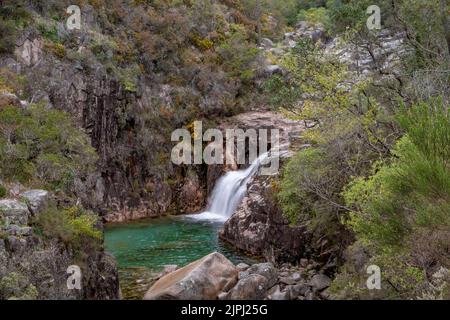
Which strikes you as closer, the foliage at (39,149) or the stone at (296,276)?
the foliage at (39,149)

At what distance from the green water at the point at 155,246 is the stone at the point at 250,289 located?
315 centimetres

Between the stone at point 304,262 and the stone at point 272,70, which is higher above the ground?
the stone at point 272,70

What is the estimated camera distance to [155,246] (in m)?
18.8

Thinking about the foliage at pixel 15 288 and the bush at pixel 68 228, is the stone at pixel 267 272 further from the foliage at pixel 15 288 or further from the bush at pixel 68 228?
the foliage at pixel 15 288

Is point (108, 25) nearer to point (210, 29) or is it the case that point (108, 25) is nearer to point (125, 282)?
point (210, 29)

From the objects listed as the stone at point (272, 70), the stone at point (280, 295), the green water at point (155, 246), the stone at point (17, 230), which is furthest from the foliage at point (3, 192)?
the stone at point (272, 70)

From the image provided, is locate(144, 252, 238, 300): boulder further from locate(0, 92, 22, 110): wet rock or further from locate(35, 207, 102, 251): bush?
locate(0, 92, 22, 110): wet rock

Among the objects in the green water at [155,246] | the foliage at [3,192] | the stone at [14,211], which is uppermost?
the foliage at [3,192]

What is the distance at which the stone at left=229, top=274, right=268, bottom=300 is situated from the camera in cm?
1178

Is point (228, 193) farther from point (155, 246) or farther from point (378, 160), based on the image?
point (378, 160)

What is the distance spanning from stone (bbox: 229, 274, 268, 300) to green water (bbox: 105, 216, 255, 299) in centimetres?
315

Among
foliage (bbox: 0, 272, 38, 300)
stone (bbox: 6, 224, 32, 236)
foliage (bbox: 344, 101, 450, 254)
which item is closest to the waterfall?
stone (bbox: 6, 224, 32, 236)

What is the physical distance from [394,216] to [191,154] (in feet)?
67.0

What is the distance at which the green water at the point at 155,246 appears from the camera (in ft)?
49.7
